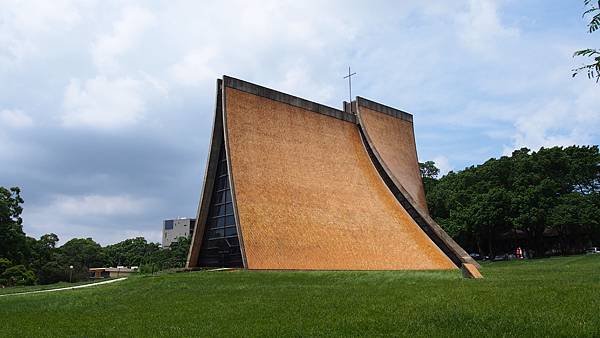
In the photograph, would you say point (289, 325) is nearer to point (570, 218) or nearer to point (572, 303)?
point (572, 303)

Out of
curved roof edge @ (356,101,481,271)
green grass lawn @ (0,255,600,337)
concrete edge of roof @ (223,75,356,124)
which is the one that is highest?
concrete edge of roof @ (223,75,356,124)

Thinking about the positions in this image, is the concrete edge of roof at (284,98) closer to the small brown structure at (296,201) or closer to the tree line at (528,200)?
the small brown structure at (296,201)

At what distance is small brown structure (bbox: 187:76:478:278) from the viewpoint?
19469 millimetres

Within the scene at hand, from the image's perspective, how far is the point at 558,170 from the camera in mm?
35750

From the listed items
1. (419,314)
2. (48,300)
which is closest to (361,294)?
(419,314)

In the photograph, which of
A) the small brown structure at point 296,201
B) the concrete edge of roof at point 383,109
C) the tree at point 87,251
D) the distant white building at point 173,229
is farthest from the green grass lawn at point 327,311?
the distant white building at point 173,229

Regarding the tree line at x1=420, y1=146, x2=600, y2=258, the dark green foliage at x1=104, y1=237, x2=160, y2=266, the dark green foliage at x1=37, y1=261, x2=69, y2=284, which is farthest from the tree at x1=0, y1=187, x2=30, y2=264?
the dark green foliage at x1=104, y1=237, x2=160, y2=266

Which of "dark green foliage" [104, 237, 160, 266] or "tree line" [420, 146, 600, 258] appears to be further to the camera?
"dark green foliage" [104, 237, 160, 266]

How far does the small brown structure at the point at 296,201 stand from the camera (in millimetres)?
19469

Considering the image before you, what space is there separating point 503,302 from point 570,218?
1072 inches

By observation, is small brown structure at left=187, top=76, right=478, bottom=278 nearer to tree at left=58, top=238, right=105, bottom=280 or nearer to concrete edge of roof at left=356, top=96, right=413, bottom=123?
concrete edge of roof at left=356, top=96, right=413, bottom=123

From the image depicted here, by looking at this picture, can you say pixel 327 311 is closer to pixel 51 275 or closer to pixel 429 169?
pixel 51 275

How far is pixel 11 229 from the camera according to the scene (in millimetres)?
33656

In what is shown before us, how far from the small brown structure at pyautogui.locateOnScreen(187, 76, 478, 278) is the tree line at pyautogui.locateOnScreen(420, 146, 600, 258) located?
12.7 metres
